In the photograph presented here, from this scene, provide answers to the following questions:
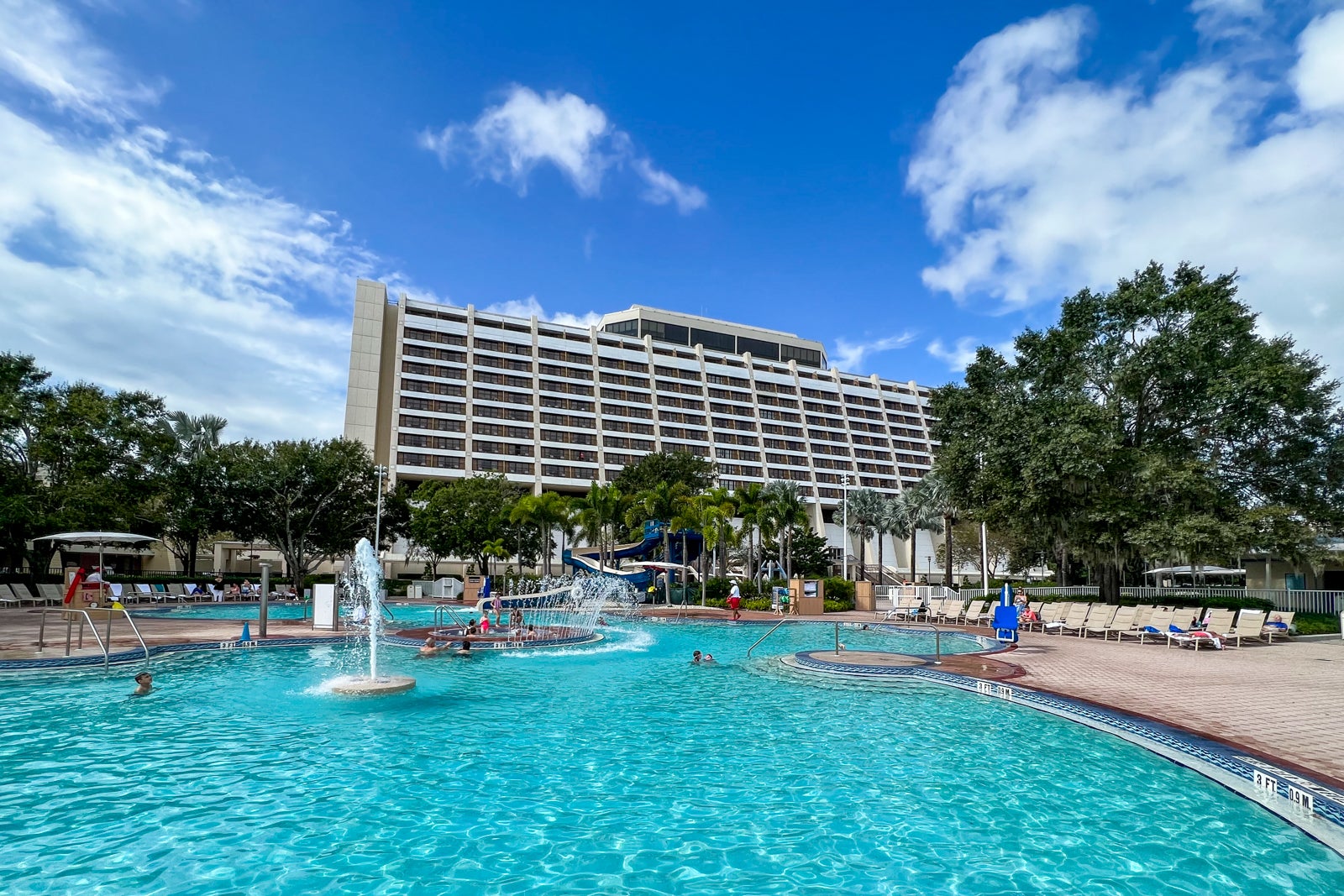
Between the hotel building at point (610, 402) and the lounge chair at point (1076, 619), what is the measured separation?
66.8 metres

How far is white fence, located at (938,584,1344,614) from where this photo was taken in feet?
87.2

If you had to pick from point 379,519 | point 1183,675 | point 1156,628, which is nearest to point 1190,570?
point 1156,628

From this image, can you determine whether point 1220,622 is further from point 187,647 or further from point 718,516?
point 187,647

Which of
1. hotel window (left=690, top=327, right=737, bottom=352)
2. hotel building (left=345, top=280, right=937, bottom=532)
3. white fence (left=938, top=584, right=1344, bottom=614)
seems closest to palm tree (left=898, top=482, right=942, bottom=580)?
white fence (left=938, top=584, right=1344, bottom=614)

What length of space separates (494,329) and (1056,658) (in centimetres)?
9029

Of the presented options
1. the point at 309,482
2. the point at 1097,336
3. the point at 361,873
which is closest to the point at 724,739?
the point at 361,873

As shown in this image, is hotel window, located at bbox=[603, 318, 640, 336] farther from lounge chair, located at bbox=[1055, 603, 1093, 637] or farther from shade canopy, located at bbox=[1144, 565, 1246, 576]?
lounge chair, located at bbox=[1055, 603, 1093, 637]

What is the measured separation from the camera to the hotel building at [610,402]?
294 ft

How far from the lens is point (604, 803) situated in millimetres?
7418

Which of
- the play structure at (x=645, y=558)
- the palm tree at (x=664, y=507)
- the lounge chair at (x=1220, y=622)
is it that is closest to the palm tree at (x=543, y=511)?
the play structure at (x=645, y=558)

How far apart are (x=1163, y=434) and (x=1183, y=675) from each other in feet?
59.6

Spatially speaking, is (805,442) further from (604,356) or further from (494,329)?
(494,329)

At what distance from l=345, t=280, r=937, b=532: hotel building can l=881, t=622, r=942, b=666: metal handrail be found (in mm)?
62088

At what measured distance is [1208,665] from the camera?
51.3 ft
